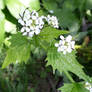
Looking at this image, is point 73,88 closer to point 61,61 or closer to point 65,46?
point 61,61

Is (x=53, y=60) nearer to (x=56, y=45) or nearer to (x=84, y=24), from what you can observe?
(x=56, y=45)

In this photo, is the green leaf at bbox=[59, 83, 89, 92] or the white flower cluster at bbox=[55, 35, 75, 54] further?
the green leaf at bbox=[59, 83, 89, 92]

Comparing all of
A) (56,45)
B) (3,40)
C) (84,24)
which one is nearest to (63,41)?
(56,45)

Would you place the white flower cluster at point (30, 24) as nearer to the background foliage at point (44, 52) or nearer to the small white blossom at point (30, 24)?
the small white blossom at point (30, 24)

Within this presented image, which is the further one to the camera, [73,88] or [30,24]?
[73,88]

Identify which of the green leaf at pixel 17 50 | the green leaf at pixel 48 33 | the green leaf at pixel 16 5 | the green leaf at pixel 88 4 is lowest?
the green leaf at pixel 17 50

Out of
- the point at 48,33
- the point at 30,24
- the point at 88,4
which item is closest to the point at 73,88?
the point at 48,33

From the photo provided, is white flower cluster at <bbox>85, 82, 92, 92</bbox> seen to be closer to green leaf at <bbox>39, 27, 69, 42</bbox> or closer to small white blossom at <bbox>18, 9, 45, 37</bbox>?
green leaf at <bbox>39, 27, 69, 42</bbox>

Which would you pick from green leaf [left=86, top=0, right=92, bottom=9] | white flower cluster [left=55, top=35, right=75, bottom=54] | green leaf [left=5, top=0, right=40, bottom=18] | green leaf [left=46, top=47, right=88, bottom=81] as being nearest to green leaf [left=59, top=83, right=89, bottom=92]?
green leaf [left=46, top=47, right=88, bottom=81]

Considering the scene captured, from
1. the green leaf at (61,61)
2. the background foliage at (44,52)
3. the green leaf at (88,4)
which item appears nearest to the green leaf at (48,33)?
the background foliage at (44,52)
